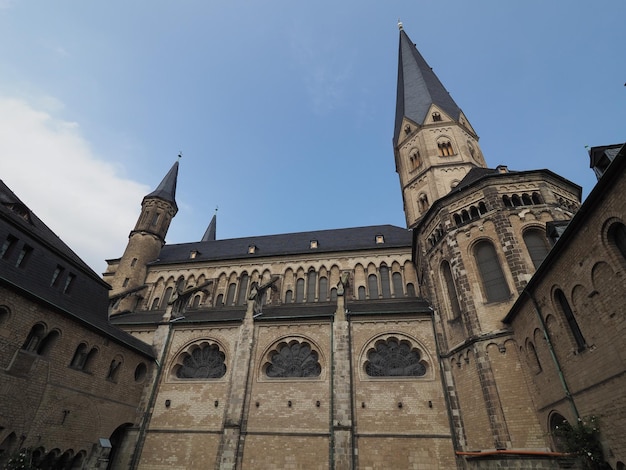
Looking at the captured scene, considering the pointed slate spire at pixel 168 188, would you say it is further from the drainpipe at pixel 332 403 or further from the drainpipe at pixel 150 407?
the drainpipe at pixel 332 403

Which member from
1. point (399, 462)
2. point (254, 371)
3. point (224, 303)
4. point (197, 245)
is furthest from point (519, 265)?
point (197, 245)

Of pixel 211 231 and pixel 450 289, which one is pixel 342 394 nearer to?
pixel 450 289

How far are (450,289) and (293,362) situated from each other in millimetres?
8950

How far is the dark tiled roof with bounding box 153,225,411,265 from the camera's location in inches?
995

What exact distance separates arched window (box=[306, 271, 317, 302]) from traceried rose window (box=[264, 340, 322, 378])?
547 cm

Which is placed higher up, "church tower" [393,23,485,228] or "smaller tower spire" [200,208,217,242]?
"smaller tower spire" [200,208,217,242]

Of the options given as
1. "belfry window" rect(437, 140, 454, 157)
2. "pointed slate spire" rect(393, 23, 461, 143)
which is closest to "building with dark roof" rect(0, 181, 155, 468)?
"belfry window" rect(437, 140, 454, 157)

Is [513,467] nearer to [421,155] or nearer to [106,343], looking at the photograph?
[106,343]

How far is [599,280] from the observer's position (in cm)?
838

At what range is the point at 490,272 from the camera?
14.7 meters

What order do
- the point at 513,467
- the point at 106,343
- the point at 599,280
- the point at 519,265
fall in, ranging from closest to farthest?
the point at 599,280, the point at 513,467, the point at 519,265, the point at 106,343

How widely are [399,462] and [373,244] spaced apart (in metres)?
14.0

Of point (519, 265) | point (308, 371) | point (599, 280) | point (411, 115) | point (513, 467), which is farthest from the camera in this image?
point (411, 115)

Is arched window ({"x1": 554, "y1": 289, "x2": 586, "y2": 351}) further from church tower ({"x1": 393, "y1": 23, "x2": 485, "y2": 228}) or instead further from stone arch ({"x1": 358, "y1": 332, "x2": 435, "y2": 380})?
church tower ({"x1": 393, "y1": 23, "x2": 485, "y2": 228})
